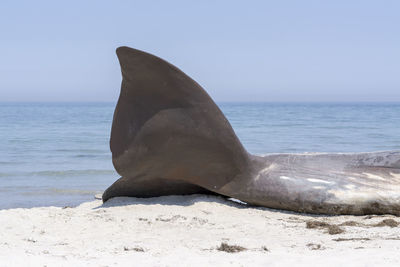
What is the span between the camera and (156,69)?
5.57 m

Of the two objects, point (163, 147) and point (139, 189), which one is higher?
point (163, 147)

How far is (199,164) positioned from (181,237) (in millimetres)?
1419

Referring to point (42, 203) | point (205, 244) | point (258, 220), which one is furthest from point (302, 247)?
point (42, 203)

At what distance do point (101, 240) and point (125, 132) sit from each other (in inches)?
58.2

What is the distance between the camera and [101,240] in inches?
183

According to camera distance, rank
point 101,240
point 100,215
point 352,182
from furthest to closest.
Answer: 1. point 352,182
2. point 100,215
3. point 101,240

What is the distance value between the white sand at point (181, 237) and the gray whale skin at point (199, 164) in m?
0.16

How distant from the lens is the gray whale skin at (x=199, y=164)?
227 inches

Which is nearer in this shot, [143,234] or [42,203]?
[143,234]

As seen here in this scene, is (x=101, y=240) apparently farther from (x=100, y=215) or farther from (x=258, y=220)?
(x=258, y=220)

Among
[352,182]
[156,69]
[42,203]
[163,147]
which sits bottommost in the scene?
[42,203]

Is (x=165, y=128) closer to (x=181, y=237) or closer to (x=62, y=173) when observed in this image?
(x=181, y=237)

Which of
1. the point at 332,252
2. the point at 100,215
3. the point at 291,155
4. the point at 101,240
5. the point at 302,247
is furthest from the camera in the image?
the point at 291,155

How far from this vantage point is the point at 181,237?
15.7 ft
